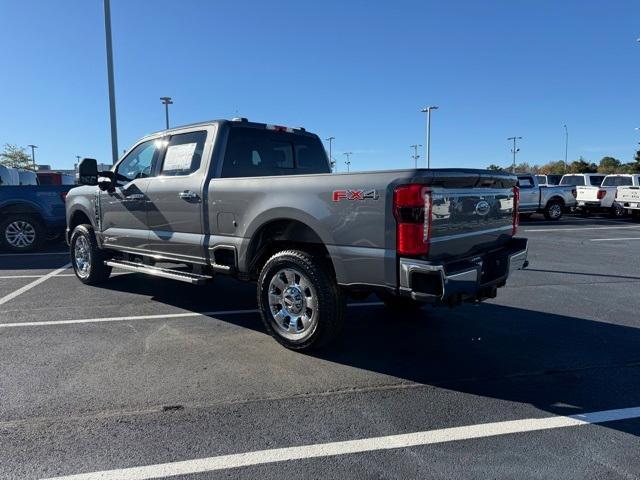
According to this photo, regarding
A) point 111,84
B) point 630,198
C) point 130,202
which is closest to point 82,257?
point 130,202

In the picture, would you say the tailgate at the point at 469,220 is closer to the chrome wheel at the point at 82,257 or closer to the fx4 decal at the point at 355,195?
the fx4 decal at the point at 355,195

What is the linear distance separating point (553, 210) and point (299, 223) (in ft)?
64.2

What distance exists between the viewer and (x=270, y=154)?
5.70m

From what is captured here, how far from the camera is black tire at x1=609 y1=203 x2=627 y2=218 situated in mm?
21684

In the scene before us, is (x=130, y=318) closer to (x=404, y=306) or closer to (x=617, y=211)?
(x=404, y=306)

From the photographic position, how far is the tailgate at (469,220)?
367 cm

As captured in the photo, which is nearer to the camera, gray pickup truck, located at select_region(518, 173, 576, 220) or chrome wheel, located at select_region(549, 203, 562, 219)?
gray pickup truck, located at select_region(518, 173, 576, 220)

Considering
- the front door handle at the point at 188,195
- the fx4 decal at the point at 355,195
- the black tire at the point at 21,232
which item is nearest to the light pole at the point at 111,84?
the black tire at the point at 21,232

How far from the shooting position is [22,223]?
10.8m

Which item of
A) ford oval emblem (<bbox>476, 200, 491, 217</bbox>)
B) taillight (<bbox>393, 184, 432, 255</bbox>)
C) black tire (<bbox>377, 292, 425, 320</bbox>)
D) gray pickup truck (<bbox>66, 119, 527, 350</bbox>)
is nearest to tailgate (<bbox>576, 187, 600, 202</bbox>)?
black tire (<bbox>377, 292, 425, 320</bbox>)

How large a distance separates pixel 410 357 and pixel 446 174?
1706 mm

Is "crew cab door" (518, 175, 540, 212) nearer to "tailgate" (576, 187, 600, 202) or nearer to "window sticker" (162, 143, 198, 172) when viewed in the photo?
"tailgate" (576, 187, 600, 202)

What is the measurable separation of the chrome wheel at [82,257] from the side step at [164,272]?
602 millimetres

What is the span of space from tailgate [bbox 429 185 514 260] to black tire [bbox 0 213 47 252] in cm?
1008
